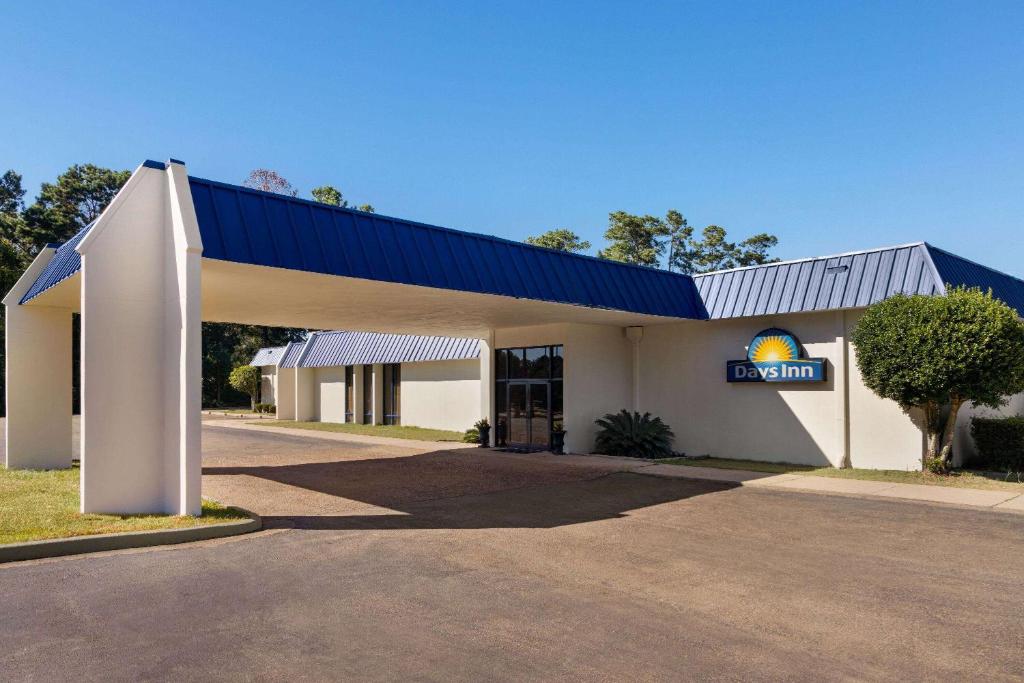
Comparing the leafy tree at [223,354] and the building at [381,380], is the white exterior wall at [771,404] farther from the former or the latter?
the leafy tree at [223,354]

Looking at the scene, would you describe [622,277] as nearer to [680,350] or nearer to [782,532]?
[680,350]

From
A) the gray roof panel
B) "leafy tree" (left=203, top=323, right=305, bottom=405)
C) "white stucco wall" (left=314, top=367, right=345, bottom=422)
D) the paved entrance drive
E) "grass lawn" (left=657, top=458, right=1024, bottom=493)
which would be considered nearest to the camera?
A: the paved entrance drive

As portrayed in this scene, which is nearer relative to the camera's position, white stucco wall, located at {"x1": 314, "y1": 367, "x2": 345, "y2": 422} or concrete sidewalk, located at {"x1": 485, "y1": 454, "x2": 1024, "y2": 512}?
concrete sidewalk, located at {"x1": 485, "y1": 454, "x2": 1024, "y2": 512}

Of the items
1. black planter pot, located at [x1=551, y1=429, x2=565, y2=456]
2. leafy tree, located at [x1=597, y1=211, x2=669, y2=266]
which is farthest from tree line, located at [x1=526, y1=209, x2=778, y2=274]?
black planter pot, located at [x1=551, y1=429, x2=565, y2=456]

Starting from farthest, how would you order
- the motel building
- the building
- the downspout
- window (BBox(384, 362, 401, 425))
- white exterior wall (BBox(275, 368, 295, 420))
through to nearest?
white exterior wall (BBox(275, 368, 295, 420)) < window (BBox(384, 362, 401, 425)) < the building < the downspout < the motel building

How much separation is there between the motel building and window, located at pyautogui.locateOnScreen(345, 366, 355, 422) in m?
13.4

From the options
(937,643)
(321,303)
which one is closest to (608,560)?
(937,643)

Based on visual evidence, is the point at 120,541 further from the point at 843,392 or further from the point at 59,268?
the point at 843,392

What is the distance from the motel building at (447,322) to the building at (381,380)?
5.51 meters

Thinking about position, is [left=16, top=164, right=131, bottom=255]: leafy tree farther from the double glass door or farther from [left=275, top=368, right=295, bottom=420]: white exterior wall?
the double glass door

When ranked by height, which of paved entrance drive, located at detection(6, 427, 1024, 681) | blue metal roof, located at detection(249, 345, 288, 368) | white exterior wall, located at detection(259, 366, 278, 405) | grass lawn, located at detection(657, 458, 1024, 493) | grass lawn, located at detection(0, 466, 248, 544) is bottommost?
grass lawn, located at detection(657, 458, 1024, 493)

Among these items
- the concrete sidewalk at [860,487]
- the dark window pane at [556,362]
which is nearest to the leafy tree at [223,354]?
the dark window pane at [556,362]

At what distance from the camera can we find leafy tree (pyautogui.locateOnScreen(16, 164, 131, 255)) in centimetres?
4566

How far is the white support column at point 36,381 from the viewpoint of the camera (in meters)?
15.5
